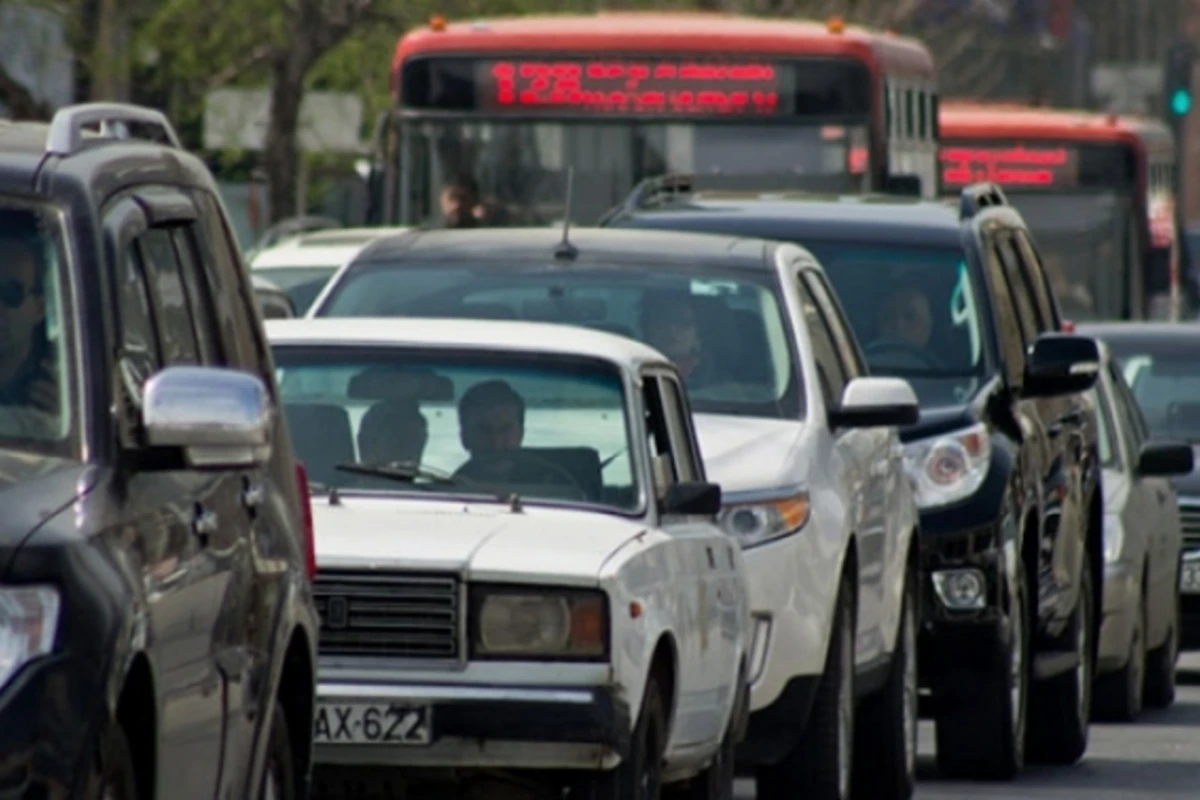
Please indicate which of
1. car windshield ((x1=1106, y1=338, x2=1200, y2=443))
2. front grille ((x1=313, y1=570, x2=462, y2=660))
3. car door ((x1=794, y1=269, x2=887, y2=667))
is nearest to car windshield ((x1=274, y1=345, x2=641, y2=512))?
front grille ((x1=313, y1=570, x2=462, y2=660))

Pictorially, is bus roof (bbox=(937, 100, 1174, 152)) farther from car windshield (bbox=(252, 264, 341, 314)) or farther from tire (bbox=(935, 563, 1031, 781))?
tire (bbox=(935, 563, 1031, 781))

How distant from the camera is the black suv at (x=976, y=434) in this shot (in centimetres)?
1331

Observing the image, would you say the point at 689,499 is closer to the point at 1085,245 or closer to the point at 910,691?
the point at 910,691

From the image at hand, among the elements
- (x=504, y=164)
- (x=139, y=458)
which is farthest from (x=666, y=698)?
(x=504, y=164)

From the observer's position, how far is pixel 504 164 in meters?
22.6

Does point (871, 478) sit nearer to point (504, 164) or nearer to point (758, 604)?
point (758, 604)

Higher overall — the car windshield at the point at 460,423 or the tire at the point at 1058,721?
the car windshield at the point at 460,423

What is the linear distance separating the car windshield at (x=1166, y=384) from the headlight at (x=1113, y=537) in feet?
11.8

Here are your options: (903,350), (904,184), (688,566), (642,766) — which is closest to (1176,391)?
(904,184)

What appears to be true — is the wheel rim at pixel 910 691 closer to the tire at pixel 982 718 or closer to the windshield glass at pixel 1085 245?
the tire at pixel 982 718

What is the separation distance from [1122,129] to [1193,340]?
14170 millimetres

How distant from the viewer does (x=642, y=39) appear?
23.2 m

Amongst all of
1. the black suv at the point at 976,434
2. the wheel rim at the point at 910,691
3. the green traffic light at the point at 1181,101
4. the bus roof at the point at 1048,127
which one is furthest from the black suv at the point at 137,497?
the green traffic light at the point at 1181,101

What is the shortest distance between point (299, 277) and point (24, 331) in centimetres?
1515
